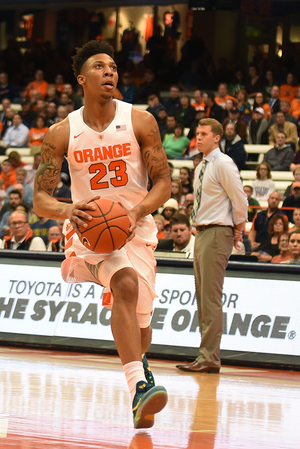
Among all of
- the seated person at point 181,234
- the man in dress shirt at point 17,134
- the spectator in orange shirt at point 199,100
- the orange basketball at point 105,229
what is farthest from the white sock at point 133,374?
the man in dress shirt at point 17,134

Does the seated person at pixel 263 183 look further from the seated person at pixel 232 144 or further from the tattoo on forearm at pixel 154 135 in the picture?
the tattoo on forearm at pixel 154 135

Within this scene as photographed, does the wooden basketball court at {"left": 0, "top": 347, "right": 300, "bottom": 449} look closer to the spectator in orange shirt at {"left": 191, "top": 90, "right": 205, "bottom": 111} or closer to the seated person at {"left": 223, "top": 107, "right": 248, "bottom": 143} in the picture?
the seated person at {"left": 223, "top": 107, "right": 248, "bottom": 143}

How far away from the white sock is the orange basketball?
0.62 m

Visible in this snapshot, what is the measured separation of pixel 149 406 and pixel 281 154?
10.6 m

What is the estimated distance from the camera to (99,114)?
4.55 metres

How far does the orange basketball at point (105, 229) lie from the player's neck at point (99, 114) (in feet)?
2.09

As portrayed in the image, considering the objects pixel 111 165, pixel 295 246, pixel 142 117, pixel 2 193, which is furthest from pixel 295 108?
pixel 111 165

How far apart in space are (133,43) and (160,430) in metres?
19.9

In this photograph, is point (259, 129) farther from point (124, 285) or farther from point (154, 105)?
point (124, 285)

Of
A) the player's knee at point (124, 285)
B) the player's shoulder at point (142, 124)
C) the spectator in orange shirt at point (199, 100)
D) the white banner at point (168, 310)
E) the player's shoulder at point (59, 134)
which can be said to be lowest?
the white banner at point (168, 310)

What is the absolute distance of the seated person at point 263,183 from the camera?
12.7 meters

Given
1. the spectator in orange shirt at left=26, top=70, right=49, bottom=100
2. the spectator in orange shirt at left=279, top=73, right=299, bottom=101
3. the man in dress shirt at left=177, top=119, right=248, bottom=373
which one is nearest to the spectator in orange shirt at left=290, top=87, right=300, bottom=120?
the spectator in orange shirt at left=279, top=73, right=299, bottom=101

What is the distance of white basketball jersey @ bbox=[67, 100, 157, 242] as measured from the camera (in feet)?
14.5

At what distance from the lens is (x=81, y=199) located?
452cm
